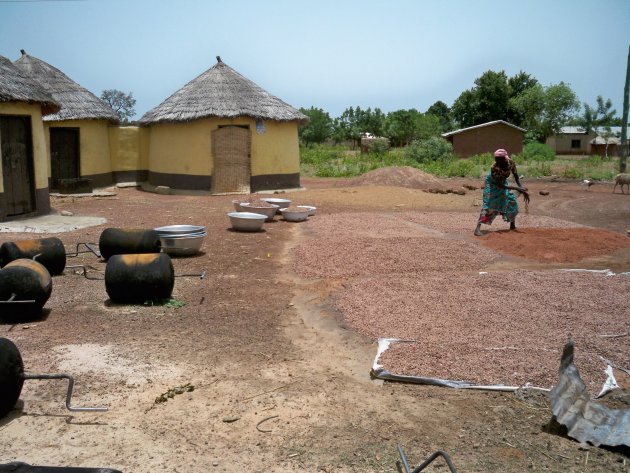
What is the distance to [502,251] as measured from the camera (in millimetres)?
9031

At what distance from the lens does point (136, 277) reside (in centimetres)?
589

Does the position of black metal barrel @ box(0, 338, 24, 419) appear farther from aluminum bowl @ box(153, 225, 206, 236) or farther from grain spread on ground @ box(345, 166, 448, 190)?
grain spread on ground @ box(345, 166, 448, 190)

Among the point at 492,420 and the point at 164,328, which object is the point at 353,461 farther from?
the point at 164,328

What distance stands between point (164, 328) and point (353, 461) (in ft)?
8.64

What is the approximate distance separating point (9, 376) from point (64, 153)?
1646 centimetres

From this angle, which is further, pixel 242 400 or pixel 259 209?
pixel 259 209

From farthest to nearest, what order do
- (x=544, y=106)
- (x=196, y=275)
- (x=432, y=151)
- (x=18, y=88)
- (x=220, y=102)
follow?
1. (x=544, y=106)
2. (x=432, y=151)
3. (x=220, y=102)
4. (x=18, y=88)
5. (x=196, y=275)

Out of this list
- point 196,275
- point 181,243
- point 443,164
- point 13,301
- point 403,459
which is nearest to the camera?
point 403,459

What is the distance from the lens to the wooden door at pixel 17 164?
1165 cm

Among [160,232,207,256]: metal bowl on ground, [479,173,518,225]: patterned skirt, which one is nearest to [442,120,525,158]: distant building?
[479,173,518,225]: patterned skirt

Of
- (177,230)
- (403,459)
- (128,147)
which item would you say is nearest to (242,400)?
(403,459)

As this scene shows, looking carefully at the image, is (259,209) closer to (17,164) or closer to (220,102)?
(17,164)

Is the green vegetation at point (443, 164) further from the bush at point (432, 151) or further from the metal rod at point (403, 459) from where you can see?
the metal rod at point (403, 459)

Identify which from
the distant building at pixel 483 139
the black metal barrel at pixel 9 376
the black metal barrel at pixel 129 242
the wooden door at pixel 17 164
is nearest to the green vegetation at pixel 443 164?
the distant building at pixel 483 139
